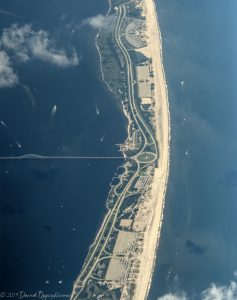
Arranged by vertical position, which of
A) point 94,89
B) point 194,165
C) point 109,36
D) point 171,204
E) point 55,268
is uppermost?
point 109,36

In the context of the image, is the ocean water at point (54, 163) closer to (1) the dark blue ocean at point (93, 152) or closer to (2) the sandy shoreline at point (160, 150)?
(1) the dark blue ocean at point (93, 152)

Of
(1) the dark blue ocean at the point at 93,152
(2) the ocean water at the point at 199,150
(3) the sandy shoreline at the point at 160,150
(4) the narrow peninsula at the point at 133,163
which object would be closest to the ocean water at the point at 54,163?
(1) the dark blue ocean at the point at 93,152

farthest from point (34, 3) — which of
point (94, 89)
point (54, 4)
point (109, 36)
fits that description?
point (94, 89)

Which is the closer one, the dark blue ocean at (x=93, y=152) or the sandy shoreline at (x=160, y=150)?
the sandy shoreline at (x=160, y=150)

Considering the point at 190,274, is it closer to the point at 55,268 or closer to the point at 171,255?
the point at 171,255

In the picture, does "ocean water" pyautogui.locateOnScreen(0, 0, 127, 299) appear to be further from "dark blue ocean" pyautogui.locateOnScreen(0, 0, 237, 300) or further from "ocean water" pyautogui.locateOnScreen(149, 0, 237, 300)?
"ocean water" pyautogui.locateOnScreen(149, 0, 237, 300)

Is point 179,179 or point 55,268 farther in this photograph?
point 179,179
